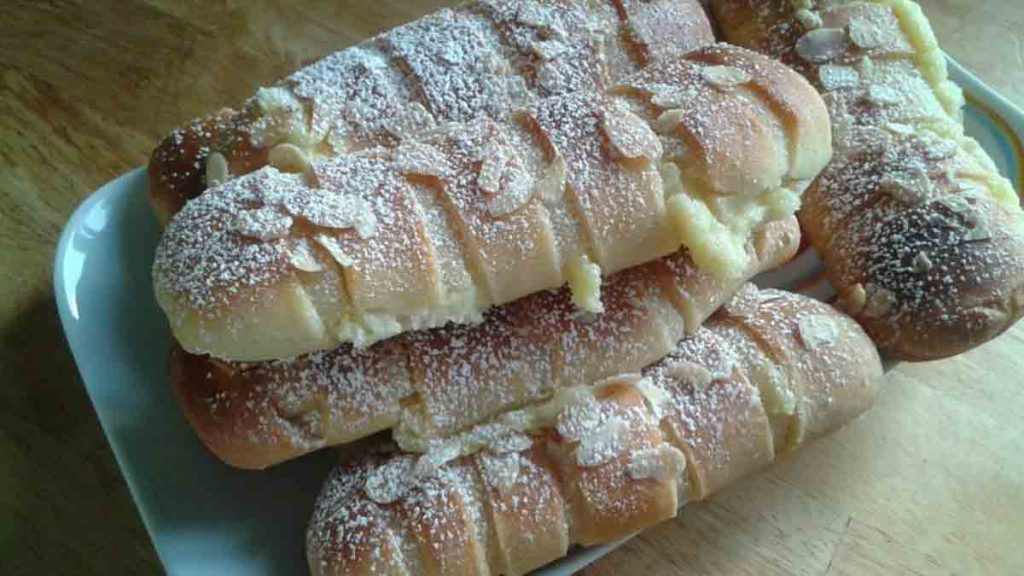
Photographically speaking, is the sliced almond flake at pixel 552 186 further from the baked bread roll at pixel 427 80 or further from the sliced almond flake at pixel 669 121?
the baked bread roll at pixel 427 80

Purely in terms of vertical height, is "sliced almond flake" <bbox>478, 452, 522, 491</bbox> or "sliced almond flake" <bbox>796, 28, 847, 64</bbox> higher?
"sliced almond flake" <bbox>796, 28, 847, 64</bbox>

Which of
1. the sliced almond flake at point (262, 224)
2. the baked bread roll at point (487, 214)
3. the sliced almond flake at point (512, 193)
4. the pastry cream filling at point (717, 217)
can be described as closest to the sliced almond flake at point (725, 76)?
the baked bread roll at point (487, 214)

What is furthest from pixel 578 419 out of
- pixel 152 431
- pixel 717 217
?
pixel 152 431

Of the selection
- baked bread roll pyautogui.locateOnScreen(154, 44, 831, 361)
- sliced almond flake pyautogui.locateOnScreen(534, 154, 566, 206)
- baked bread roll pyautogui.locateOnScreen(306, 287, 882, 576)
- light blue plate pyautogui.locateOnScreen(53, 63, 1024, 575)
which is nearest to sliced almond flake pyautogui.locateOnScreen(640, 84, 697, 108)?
baked bread roll pyautogui.locateOnScreen(154, 44, 831, 361)

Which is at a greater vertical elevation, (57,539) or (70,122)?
(70,122)

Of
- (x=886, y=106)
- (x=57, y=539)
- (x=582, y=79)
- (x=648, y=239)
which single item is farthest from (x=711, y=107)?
(x=57, y=539)

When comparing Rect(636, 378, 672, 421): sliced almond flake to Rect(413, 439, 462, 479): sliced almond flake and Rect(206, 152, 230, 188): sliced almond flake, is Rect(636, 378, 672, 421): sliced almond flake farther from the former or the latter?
Rect(206, 152, 230, 188): sliced almond flake

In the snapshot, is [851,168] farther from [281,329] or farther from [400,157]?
[281,329]

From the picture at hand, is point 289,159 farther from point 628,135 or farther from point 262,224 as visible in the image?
point 628,135
